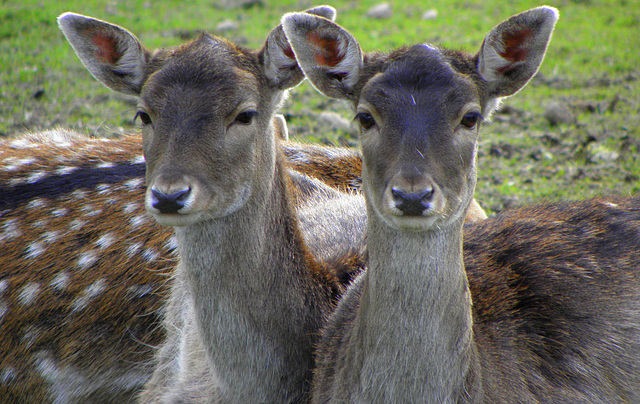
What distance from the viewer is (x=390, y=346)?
275cm

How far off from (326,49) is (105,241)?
1.93 metres

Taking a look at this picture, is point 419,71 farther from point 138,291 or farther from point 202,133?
point 138,291

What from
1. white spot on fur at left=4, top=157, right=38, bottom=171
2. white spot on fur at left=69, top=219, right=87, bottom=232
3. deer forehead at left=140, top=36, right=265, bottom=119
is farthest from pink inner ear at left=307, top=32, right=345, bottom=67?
white spot on fur at left=4, top=157, right=38, bottom=171

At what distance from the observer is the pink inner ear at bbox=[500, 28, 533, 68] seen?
288 centimetres

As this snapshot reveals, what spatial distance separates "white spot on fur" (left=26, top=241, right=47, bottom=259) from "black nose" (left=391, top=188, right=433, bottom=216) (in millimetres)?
2520

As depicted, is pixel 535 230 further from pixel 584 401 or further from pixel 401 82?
pixel 401 82

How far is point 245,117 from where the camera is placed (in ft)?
10.4

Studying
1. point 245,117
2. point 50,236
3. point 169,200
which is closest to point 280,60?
point 245,117

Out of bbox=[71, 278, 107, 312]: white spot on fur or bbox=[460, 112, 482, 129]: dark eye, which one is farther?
bbox=[71, 278, 107, 312]: white spot on fur

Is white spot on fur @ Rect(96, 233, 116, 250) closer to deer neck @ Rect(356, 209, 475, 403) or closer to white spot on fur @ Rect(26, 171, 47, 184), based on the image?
white spot on fur @ Rect(26, 171, 47, 184)

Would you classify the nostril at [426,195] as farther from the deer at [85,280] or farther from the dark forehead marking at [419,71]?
the deer at [85,280]

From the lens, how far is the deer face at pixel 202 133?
2871 mm

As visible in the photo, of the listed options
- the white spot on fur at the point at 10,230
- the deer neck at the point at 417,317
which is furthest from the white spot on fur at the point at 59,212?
the deer neck at the point at 417,317

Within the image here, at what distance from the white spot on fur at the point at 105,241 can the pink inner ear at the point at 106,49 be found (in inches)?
45.2
